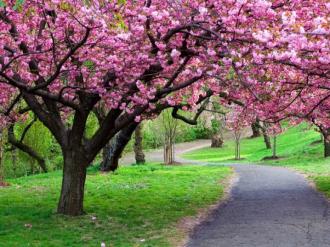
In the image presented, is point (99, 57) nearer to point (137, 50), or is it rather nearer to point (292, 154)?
point (137, 50)

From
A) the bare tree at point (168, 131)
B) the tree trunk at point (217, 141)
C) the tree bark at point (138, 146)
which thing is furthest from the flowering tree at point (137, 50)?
the tree trunk at point (217, 141)

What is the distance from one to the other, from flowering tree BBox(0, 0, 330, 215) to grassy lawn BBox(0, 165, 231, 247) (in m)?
0.96

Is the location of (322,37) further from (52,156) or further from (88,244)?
(52,156)

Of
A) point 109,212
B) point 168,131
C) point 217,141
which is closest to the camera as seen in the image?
point 109,212

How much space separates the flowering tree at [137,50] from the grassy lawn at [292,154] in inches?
312

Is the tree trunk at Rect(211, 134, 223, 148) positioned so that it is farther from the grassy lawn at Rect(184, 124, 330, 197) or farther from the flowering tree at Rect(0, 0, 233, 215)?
the flowering tree at Rect(0, 0, 233, 215)

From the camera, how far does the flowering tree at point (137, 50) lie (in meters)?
7.90

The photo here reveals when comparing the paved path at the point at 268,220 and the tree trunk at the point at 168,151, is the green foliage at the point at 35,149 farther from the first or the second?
the paved path at the point at 268,220

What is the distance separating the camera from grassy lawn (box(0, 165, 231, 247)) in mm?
9594

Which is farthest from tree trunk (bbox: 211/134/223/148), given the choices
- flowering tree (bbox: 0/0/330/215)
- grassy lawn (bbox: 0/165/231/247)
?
flowering tree (bbox: 0/0/330/215)

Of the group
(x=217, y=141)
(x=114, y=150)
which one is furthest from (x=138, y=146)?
(x=217, y=141)

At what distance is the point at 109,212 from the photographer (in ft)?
41.0

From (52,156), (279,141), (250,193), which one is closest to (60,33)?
(250,193)

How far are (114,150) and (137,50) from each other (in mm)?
13382
